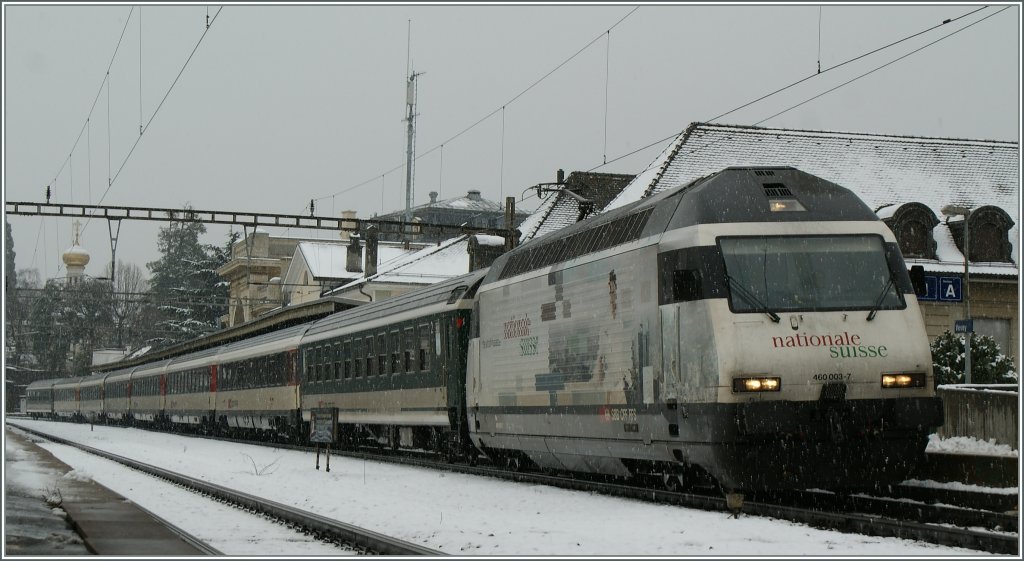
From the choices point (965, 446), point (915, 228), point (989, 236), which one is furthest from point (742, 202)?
point (989, 236)

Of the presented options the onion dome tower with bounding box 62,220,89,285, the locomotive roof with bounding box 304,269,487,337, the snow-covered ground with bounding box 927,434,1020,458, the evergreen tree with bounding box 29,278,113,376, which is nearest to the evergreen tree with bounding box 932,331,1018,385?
the locomotive roof with bounding box 304,269,487,337

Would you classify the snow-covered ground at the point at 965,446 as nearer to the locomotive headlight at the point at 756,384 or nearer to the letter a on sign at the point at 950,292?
the locomotive headlight at the point at 756,384

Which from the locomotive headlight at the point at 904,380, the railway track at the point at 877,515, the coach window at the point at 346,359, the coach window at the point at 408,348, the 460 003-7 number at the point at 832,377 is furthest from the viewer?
the coach window at the point at 346,359

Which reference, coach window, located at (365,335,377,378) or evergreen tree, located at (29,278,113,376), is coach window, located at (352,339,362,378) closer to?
coach window, located at (365,335,377,378)

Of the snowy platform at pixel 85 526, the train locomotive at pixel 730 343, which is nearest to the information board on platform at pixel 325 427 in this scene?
the snowy platform at pixel 85 526

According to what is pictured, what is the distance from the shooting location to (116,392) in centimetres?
6725

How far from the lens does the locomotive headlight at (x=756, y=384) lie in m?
12.6

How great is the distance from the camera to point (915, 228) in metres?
40.2

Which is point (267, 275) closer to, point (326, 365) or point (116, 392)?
point (116, 392)

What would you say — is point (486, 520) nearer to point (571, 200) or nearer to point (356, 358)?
point (356, 358)

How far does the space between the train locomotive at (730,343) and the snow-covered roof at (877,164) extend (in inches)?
968

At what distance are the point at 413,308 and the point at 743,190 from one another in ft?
37.4

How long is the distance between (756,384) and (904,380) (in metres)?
1.56

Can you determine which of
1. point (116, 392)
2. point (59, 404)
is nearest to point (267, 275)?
point (59, 404)
